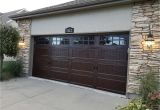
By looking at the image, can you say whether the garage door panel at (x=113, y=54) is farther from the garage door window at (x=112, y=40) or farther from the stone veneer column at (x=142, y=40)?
the stone veneer column at (x=142, y=40)

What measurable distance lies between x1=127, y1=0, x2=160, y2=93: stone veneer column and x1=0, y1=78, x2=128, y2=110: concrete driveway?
43.4 inches

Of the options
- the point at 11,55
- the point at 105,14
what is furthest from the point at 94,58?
the point at 11,55

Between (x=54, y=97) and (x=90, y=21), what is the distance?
3509 mm

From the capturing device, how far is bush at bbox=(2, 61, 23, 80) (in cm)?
1111

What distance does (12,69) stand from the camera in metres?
11.3

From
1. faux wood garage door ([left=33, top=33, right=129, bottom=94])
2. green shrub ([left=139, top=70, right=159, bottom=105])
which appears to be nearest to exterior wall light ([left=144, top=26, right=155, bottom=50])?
green shrub ([left=139, top=70, right=159, bottom=105])

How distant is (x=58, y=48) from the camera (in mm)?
10445

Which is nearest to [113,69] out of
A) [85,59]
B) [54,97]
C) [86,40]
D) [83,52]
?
[85,59]

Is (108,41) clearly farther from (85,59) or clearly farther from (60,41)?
(60,41)

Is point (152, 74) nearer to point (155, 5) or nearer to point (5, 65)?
point (155, 5)

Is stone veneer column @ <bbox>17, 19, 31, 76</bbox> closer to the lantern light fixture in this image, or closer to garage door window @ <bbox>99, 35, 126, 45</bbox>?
garage door window @ <bbox>99, 35, 126, 45</bbox>

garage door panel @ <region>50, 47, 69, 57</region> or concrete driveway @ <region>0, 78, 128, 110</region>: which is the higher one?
garage door panel @ <region>50, 47, 69, 57</region>

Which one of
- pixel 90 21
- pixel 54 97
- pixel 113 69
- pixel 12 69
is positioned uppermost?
pixel 90 21

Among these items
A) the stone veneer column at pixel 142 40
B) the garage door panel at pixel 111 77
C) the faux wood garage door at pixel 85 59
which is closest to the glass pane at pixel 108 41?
the faux wood garage door at pixel 85 59
